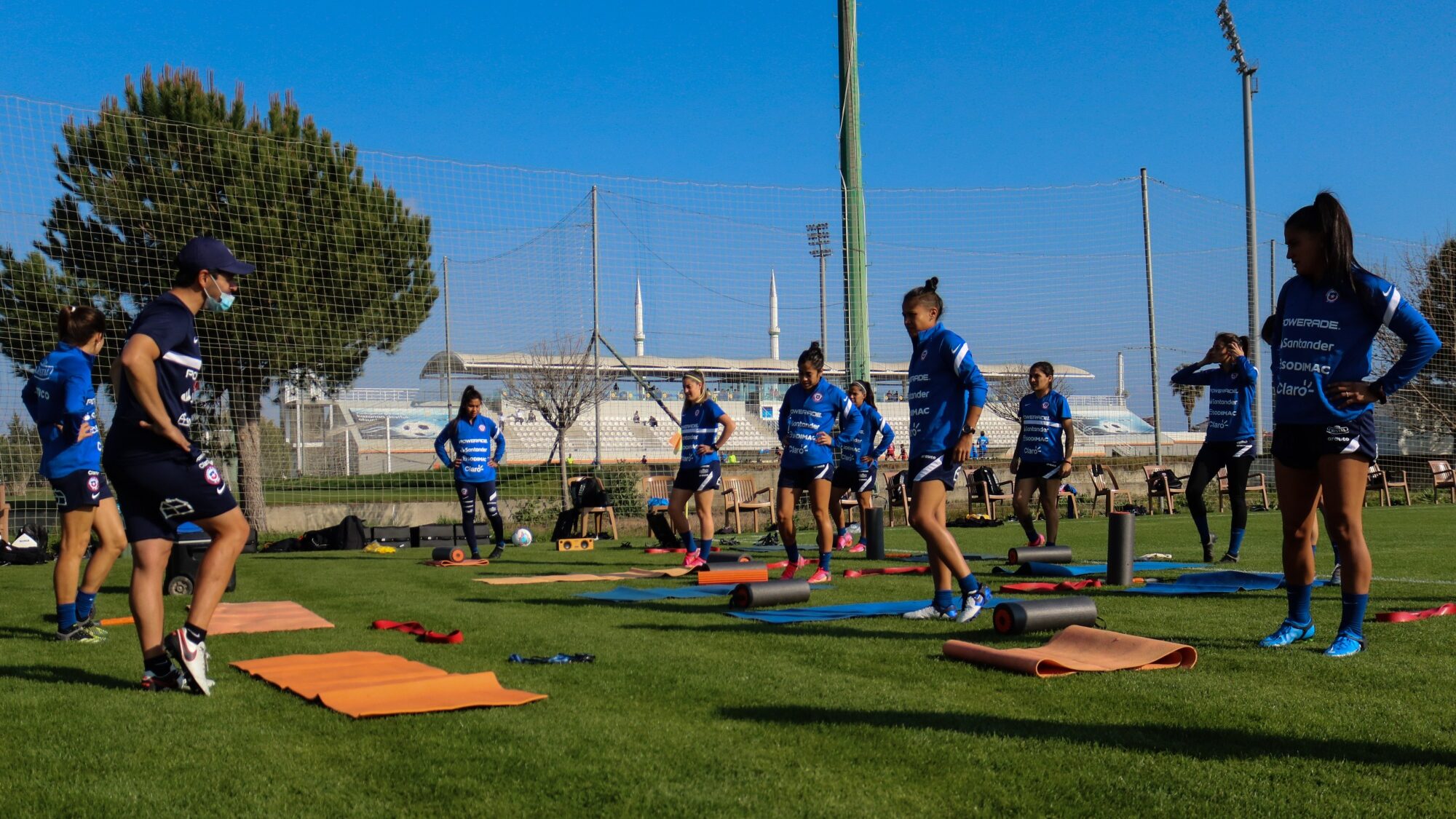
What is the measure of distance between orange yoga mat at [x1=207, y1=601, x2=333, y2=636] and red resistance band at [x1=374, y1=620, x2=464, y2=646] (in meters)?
0.32

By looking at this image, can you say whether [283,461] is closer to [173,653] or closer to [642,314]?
[642,314]

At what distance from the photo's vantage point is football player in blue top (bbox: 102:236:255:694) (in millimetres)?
4250

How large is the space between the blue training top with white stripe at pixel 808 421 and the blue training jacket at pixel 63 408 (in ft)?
17.1

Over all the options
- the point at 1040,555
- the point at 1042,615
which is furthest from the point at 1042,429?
the point at 1042,615

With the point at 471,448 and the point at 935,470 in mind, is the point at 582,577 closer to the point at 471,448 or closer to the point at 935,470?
the point at 471,448

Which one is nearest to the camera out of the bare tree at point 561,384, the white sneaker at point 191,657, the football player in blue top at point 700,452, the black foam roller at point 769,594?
the white sneaker at point 191,657

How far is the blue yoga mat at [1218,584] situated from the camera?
23.9 feet

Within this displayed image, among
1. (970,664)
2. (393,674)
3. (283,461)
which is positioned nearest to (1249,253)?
(283,461)

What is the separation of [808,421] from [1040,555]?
225 centimetres

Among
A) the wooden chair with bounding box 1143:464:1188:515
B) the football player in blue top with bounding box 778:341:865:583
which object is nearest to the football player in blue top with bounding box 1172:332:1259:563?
the football player in blue top with bounding box 778:341:865:583

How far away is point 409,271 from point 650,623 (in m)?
12.6

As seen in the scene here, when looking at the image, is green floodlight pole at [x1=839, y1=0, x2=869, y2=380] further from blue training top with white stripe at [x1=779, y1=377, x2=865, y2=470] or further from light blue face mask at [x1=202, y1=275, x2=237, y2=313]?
light blue face mask at [x1=202, y1=275, x2=237, y2=313]

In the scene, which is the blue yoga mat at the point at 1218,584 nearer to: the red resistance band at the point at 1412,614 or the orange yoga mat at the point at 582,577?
the red resistance band at the point at 1412,614

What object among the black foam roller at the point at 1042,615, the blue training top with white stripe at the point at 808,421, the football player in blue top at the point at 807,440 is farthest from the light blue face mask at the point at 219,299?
the blue training top with white stripe at the point at 808,421
